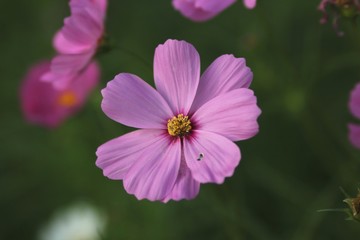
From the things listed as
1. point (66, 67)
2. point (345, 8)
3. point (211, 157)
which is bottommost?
point (66, 67)

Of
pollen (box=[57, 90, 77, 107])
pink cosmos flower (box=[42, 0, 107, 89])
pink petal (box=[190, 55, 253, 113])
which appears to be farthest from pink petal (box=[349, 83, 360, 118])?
pollen (box=[57, 90, 77, 107])

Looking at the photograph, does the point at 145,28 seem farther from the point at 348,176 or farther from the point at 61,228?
the point at 348,176

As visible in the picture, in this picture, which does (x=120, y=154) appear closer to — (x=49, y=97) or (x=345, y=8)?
(x=345, y=8)

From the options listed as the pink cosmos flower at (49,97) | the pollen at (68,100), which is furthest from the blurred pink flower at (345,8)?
the pollen at (68,100)

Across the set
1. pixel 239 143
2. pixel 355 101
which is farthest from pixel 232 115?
pixel 239 143

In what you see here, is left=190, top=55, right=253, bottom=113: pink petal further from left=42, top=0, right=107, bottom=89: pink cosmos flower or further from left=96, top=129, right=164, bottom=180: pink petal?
left=42, top=0, right=107, bottom=89: pink cosmos flower

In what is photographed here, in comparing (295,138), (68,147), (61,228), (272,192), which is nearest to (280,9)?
(295,138)

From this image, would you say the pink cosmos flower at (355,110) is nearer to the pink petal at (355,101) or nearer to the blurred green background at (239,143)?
the pink petal at (355,101)
